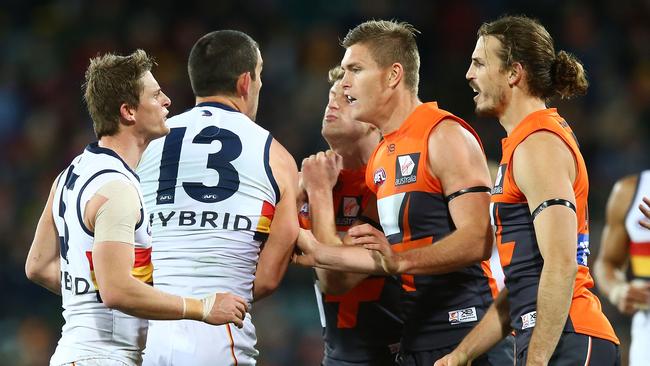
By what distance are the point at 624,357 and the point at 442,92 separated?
4.04 metres

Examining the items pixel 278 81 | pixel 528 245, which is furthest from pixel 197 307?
pixel 278 81

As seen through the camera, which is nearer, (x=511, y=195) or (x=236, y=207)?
(x=511, y=195)

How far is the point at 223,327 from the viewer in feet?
15.8

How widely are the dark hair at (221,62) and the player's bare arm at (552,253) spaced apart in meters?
1.82

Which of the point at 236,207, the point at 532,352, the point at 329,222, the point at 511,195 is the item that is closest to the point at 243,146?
the point at 236,207

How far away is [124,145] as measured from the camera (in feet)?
14.9

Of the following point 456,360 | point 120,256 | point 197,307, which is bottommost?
point 456,360

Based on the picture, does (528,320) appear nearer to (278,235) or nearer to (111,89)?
(278,235)

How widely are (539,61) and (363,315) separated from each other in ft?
6.62

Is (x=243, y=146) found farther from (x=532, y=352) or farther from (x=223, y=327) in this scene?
(x=532, y=352)

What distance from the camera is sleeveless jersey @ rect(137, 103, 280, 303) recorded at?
484 centimetres

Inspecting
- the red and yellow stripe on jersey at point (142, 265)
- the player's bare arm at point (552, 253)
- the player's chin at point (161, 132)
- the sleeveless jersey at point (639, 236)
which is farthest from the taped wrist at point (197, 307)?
the sleeveless jersey at point (639, 236)

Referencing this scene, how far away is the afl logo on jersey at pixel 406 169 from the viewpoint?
5.00m

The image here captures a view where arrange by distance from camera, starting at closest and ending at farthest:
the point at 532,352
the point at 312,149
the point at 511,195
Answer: the point at 532,352 < the point at 511,195 < the point at 312,149
